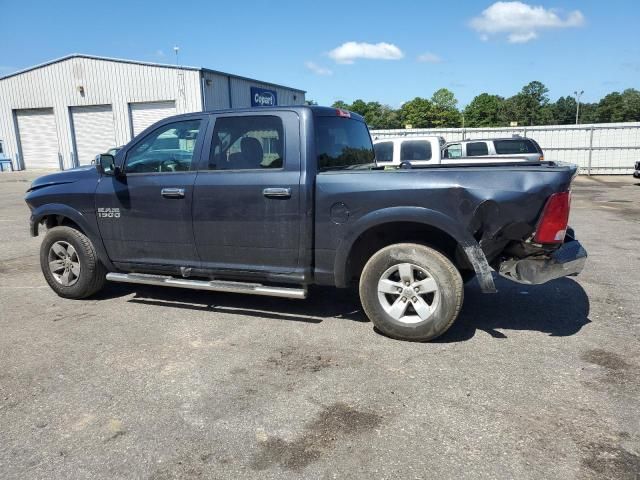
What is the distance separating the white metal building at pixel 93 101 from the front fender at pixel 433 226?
2221cm

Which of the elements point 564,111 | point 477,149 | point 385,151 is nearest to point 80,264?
point 385,151

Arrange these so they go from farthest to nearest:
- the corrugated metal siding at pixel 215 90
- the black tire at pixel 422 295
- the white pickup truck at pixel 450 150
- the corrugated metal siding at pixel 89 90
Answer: the corrugated metal siding at pixel 89 90, the corrugated metal siding at pixel 215 90, the white pickup truck at pixel 450 150, the black tire at pixel 422 295

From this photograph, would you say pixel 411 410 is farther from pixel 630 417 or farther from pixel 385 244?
pixel 385 244

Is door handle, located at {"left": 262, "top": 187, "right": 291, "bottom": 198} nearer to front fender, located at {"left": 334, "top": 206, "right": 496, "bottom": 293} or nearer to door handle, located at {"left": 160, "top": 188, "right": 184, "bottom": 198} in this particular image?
front fender, located at {"left": 334, "top": 206, "right": 496, "bottom": 293}

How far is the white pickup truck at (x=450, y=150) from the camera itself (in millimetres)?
11000

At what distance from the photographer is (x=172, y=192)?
4797 millimetres

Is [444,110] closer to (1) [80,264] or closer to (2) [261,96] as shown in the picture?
(2) [261,96]

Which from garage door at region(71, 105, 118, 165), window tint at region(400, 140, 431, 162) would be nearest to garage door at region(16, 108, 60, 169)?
garage door at region(71, 105, 118, 165)

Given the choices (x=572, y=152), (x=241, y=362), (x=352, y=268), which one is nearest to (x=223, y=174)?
(x=352, y=268)

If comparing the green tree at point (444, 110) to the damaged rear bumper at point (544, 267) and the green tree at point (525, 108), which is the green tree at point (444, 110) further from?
the damaged rear bumper at point (544, 267)

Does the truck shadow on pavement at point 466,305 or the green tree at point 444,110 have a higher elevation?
the green tree at point 444,110

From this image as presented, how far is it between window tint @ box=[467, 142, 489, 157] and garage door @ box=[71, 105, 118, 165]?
19.7m

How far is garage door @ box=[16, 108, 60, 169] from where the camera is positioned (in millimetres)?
28906

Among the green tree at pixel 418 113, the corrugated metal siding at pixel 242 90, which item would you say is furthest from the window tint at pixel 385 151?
the green tree at pixel 418 113
